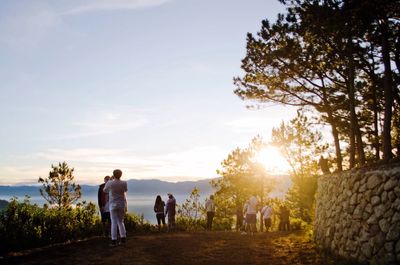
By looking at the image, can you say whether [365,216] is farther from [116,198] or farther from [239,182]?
[239,182]

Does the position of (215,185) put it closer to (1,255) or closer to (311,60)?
(311,60)

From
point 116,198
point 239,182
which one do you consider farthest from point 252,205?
point 239,182

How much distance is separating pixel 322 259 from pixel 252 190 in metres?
37.7

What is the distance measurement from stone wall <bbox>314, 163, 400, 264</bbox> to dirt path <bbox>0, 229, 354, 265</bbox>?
2.22 feet

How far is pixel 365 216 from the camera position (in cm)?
951

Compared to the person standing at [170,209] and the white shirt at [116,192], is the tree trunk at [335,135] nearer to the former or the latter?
the person standing at [170,209]

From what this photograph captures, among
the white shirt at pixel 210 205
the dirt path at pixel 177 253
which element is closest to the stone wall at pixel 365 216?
the dirt path at pixel 177 253

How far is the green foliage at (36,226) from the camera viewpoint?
1202 cm

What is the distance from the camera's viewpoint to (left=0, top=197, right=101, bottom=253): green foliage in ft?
39.4

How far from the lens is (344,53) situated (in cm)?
1591

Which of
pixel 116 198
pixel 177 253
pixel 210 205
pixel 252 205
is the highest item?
pixel 116 198

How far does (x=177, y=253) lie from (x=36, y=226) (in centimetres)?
490

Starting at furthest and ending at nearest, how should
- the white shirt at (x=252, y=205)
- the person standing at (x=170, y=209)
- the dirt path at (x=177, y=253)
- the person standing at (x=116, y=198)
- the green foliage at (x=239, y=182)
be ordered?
the green foliage at (x=239, y=182), the person standing at (x=170, y=209), the white shirt at (x=252, y=205), the person standing at (x=116, y=198), the dirt path at (x=177, y=253)

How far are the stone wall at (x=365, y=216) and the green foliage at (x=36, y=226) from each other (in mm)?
8773
